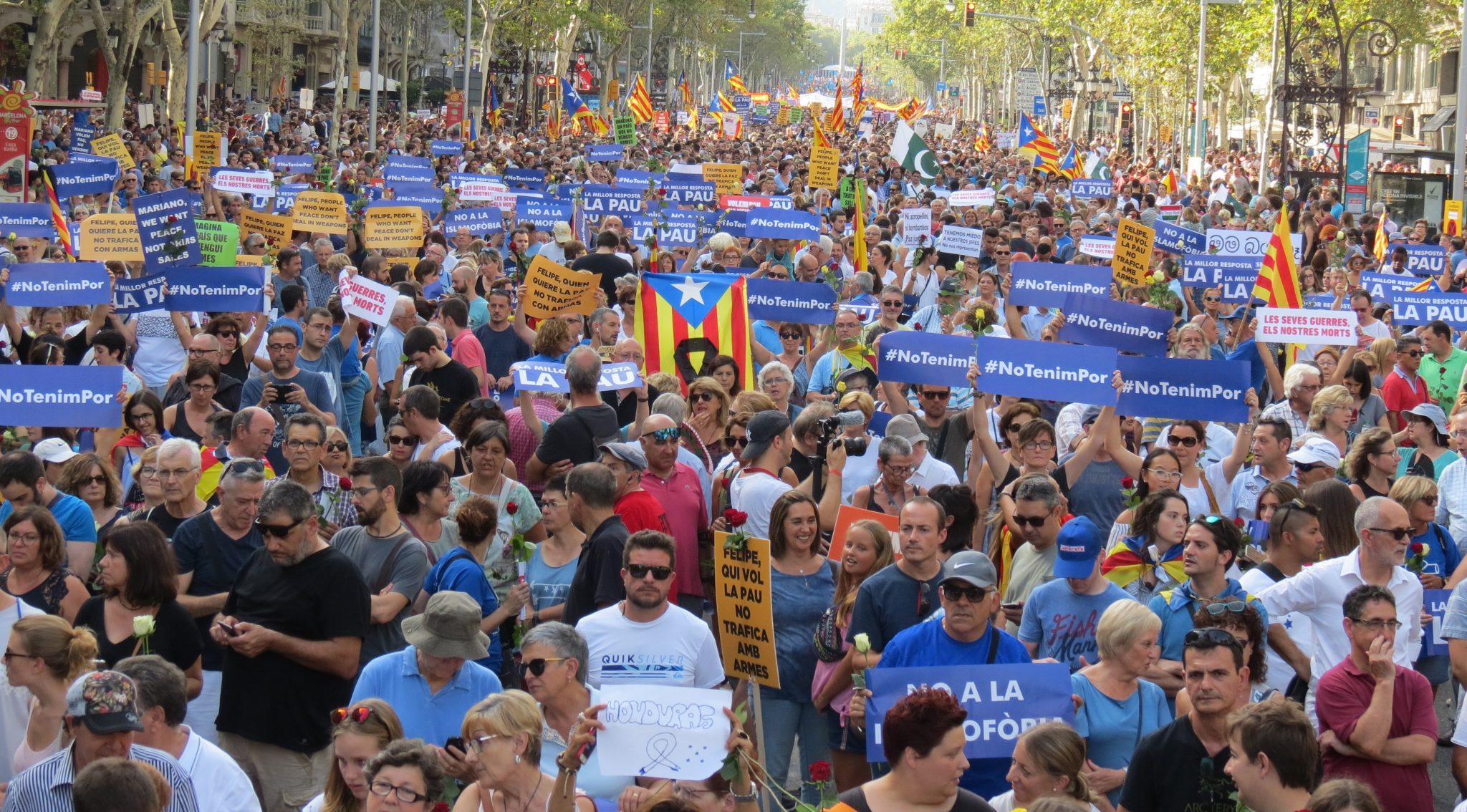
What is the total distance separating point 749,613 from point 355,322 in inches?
215

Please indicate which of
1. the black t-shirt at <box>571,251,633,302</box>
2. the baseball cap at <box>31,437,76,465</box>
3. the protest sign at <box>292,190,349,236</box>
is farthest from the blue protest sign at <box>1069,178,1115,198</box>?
the baseball cap at <box>31,437,76,465</box>

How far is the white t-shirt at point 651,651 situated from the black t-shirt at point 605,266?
842 centimetres

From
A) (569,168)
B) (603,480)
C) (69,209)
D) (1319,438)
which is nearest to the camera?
(603,480)

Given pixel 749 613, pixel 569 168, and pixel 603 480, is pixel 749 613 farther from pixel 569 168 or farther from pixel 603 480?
pixel 569 168

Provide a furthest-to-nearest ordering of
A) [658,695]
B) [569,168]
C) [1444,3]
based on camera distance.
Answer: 1. [1444,3]
2. [569,168]
3. [658,695]

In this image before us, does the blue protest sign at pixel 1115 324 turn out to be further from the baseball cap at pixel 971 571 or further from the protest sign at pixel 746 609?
the baseball cap at pixel 971 571

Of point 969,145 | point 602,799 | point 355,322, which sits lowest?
point 602,799

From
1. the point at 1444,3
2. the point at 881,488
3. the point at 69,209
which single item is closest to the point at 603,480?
the point at 881,488

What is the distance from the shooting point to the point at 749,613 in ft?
20.6

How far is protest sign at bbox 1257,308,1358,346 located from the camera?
37.4 ft

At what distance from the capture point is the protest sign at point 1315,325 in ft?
37.4

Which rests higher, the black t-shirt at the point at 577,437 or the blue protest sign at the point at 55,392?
the blue protest sign at the point at 55,392

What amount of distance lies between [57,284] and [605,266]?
4.53m

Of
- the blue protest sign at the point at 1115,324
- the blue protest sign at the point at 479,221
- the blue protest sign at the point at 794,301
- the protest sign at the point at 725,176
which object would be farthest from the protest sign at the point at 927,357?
the protest sign at the point at 725,176
